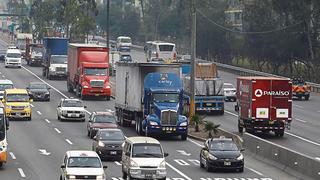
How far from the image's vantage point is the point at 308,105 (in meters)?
82.8

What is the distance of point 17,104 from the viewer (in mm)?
64438

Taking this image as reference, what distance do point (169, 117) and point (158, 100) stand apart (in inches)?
49.1

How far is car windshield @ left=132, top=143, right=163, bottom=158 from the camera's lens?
125ft

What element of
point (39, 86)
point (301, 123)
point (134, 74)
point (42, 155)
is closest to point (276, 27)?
point (39, 86)

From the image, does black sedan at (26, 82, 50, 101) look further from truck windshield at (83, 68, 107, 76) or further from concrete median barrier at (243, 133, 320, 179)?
concrete median barrier at (243, 133, 320, 179)

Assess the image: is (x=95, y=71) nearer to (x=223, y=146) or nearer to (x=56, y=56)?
(x=56, y=56)

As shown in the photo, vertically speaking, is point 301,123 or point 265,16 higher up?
point 265,16

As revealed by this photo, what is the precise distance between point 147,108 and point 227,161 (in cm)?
1436

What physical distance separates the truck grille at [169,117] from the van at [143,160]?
1459cm

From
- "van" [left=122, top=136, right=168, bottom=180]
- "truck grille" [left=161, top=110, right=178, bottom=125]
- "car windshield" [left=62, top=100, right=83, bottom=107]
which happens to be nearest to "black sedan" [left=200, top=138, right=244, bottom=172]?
"van" [left=122, top=136, right=168, bottom=180]

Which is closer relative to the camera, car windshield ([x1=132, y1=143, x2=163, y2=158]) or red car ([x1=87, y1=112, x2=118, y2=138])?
A: car windshield ([x1=132, y1=143, x2=163, y2=158])

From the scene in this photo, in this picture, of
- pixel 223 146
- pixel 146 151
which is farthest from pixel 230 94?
pixel 146 151

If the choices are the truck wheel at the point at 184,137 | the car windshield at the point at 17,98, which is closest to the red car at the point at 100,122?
the truck wheel at the point at 184,137

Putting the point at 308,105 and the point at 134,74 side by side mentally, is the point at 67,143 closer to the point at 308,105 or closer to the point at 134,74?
the point at 134,74
